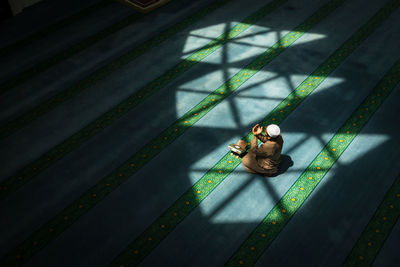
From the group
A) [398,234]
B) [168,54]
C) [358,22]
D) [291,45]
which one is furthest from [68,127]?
[358,22]

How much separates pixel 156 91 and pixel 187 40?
181 centimetres

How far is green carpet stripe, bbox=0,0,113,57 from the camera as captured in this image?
27.4 feet

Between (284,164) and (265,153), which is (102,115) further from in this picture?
(284,164)

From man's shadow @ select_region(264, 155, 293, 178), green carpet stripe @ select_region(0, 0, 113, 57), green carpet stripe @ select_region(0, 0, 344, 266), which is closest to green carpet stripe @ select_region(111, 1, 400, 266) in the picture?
green carpet stripe @ select_region(0, 0, 344, 266)

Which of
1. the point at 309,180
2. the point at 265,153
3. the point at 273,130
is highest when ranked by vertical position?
the point at 273,130

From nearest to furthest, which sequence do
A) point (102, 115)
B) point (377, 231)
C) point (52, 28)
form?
point (377, 231)
point (102, 115)
point (52, 28)

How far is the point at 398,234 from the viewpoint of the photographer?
480cm

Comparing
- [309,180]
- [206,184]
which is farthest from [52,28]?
[309,180]

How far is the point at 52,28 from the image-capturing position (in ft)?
29.3

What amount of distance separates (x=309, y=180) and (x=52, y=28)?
6.96 meters

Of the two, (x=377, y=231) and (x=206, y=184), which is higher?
(x=206, y=184)

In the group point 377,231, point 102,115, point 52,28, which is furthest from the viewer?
point 52,28

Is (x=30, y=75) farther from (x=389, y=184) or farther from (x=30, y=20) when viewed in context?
(x=389, y=184)

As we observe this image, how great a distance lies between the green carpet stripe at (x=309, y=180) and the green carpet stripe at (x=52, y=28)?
6.69 metres
